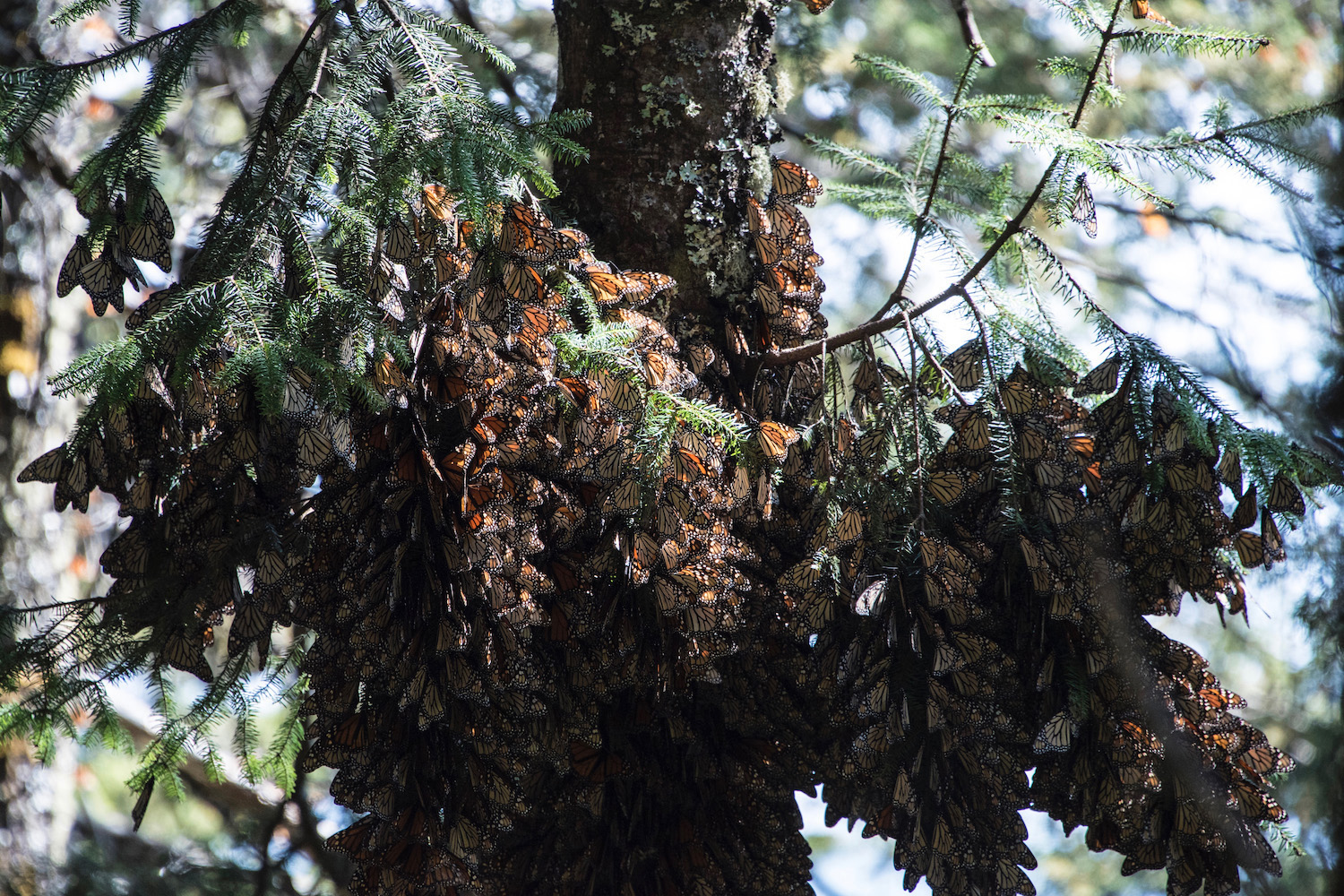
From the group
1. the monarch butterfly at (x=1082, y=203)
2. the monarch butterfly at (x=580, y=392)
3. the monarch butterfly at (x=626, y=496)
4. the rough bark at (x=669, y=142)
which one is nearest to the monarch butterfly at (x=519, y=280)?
the monarch butterfly at (x=580, y=392)

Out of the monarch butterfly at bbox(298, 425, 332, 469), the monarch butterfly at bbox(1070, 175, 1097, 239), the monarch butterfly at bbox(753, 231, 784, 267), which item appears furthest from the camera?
the monarch butterfly at bbox(753, 231, 784, 267)

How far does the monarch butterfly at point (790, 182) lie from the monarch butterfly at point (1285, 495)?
2.47ft

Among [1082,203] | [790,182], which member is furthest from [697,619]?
[1082,203]

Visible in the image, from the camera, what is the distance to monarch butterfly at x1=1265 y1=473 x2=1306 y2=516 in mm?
1363

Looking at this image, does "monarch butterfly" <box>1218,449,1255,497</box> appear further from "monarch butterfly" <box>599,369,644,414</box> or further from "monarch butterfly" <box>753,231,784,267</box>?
"monarch butterfly" <box>599,369,644,414</box>

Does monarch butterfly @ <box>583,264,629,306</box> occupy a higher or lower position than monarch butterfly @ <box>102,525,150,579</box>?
higher

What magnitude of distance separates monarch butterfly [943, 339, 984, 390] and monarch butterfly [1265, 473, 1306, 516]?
42 centimetres

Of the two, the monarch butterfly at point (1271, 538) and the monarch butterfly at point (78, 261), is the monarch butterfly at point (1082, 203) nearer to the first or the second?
the monarch butterfly at point (1271, 538)

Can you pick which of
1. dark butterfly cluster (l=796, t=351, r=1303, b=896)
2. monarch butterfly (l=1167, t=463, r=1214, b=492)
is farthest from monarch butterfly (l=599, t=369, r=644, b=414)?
monarch butterfly (l=1167, t=463, r=1214, b=492)

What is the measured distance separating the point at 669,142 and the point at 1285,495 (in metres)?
1.01

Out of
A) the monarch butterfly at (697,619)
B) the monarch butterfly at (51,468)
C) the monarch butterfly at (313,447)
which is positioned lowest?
the monarch butterfly at (697,619)

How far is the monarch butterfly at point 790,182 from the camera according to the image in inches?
56.4

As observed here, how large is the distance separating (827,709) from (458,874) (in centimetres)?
52

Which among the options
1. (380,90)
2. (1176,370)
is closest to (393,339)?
(380,90)
